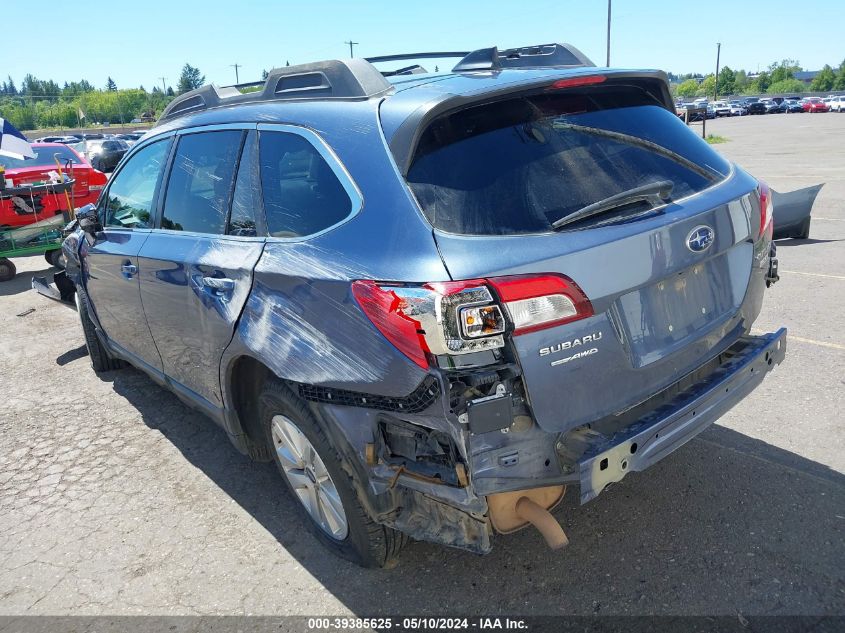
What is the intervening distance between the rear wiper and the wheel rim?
136 centimetres

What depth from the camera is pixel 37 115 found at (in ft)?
468

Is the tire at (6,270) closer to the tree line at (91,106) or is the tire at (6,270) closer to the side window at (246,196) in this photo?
the side window at (246,196)

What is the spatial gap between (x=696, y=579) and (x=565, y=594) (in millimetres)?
522

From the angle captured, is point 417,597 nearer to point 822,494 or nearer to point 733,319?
point 733,319

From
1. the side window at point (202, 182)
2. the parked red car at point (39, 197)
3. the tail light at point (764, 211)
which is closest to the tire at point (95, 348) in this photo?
the side window at point (202, 182)

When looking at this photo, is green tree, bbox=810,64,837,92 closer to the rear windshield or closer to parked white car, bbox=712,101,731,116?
parked white car, bbox=712,101,731,116

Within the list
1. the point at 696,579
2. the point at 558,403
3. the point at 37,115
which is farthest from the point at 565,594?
the point at 37,115

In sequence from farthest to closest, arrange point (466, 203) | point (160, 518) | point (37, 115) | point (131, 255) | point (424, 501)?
point (37, 115) → point (131, 255) → point (160, 518) → point (424, 501) → point (466, 203)

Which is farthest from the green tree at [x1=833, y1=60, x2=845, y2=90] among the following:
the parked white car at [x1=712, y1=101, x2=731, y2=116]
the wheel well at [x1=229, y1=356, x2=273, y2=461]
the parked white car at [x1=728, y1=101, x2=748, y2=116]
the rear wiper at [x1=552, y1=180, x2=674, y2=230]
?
the wheel well at [x1=229, y1=356, x2=273, y2=461]

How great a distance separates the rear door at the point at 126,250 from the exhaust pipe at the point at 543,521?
2.57 m

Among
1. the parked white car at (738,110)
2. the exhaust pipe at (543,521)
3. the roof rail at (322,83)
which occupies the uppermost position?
the roof rail at (322,83)

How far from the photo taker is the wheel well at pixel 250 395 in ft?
10.4

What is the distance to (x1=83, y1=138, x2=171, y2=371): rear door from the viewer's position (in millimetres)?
4082

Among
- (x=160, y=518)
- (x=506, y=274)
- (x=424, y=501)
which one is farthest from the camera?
(x=160, y=518)
